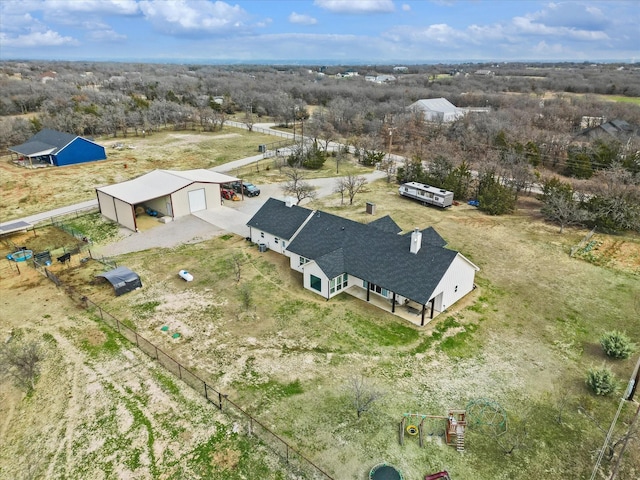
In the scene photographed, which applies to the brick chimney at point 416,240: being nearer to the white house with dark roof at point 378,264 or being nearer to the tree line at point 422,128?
the white house with dark roof at point 378,264

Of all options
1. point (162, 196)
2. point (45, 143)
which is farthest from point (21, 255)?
point (45, 143)

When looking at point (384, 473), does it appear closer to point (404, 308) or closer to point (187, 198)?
point (404, 308)

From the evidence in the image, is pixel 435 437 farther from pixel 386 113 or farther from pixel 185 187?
pixel 386 113

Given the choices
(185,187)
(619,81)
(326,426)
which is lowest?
(326,426)

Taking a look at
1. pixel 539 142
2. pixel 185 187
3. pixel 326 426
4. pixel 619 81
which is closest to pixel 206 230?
pixel 185 187

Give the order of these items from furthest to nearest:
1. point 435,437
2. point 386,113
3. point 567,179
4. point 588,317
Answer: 1. point 386,113
2. point 567,179
3. point 588,317
4. point 435,437

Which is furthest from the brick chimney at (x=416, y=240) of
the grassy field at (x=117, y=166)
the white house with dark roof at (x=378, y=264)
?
the grassy field at (x=117, y=166)
